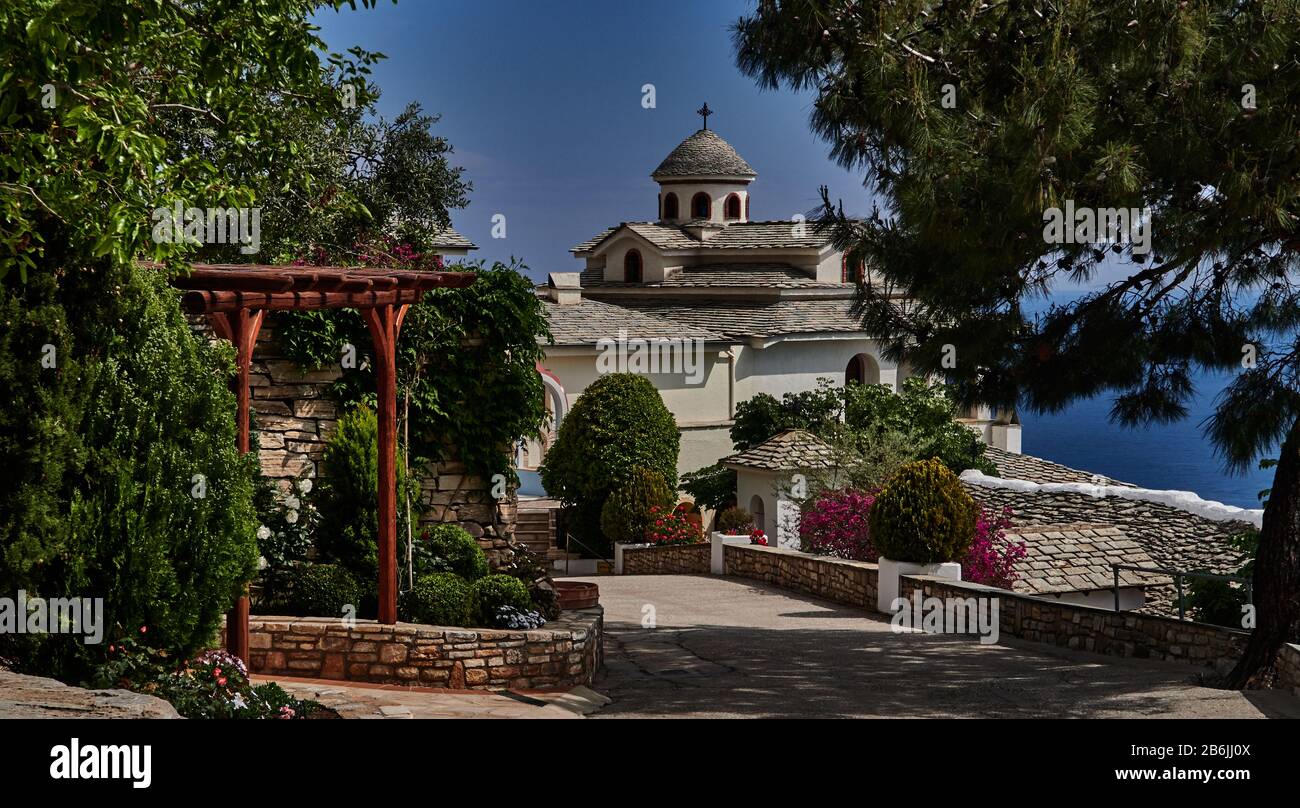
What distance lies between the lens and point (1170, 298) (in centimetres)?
1136

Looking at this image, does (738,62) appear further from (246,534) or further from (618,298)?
(618,298)

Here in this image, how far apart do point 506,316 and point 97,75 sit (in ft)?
21.5

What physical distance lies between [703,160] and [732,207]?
195cm

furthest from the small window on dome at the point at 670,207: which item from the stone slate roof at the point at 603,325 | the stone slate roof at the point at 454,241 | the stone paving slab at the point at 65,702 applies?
the stone paving slab at the point at 65,702

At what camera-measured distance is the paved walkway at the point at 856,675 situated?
396 inches

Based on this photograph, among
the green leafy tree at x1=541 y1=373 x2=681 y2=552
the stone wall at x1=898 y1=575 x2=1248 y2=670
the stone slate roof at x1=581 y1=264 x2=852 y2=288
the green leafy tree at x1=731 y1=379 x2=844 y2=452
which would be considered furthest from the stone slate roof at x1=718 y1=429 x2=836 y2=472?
the stone slate roof at x1=581 y1=264 x2=852 y2=288

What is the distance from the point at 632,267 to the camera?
4403 cm

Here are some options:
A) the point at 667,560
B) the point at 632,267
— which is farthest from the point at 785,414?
the point at 632,267

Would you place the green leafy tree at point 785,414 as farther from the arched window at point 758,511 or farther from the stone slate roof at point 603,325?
the arched window at point 758,511

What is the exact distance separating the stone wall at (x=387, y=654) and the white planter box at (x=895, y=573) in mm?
7533

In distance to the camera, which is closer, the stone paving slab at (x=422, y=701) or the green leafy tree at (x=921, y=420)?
the stone paving slab at (x=422, y=701)

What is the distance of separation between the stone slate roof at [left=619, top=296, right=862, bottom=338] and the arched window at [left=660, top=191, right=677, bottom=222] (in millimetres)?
5853

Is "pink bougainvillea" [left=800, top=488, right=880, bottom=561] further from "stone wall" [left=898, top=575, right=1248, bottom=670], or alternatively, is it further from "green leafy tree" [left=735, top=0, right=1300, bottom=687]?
"green leafy tree" [left=735, top=0, right=1300, bottom=687]

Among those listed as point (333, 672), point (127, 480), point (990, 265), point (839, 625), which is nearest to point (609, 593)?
point (839, 625)
